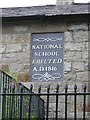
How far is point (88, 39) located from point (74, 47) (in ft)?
1.13

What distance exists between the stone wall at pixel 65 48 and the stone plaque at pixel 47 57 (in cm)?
10

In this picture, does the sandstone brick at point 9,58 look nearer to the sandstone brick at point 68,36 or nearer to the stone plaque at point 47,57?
the stone plaque at point 47,57

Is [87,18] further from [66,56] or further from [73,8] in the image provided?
[66,56]

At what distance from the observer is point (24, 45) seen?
313 inches

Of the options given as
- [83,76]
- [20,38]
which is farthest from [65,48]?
[20,38]

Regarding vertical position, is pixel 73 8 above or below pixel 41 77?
above

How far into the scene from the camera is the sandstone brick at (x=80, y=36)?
7.75 m

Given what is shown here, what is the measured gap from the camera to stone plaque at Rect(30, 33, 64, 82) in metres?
7.75

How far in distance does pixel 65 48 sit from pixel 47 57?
1.44 ft

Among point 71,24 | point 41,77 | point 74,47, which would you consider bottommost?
point 41,77

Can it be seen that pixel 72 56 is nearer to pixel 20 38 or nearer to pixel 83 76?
pixel 83 76

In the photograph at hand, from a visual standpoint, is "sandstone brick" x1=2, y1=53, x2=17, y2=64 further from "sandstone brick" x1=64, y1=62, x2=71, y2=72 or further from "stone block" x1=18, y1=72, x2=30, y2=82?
"sandstone brick" x1=64, y1=62, x2=71, y2=72

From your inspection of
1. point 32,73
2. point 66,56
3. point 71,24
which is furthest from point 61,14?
point 32,73

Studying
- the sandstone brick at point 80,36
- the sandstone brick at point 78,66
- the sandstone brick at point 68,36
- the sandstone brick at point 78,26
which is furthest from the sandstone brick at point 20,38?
the sandstone brick at point 78,66
